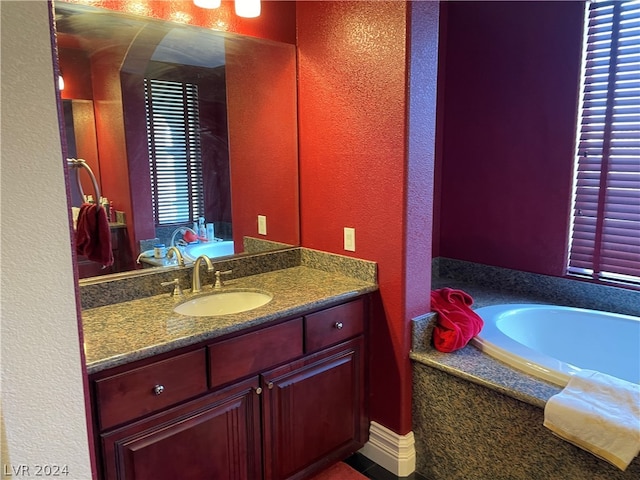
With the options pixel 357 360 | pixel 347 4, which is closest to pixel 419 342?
pixel 357 360

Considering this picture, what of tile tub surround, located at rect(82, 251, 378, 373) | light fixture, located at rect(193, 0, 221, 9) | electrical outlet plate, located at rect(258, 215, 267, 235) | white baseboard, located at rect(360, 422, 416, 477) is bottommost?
white baseboard, located at rect(360, 422, 416, 477)

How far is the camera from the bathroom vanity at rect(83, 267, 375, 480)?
141cm

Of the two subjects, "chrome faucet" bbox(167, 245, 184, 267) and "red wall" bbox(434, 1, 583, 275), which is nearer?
"chrome faucet" bbox(167, 245, 184, 267)

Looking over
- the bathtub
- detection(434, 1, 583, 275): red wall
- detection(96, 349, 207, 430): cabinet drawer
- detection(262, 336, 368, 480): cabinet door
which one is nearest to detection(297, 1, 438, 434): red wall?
detection(262, 336, 368, 480): cabinet door

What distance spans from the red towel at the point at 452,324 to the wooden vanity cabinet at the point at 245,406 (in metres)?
0.36

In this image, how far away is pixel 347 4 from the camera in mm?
2043

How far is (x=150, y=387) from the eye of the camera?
1438mm

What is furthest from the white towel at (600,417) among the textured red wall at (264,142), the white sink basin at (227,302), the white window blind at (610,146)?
the textured red wall at (264,142)

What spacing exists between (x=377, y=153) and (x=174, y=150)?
0.92m

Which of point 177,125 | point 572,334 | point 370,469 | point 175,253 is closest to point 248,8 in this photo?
point 177,125

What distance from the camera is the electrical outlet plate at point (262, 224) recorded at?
2428 millimetres

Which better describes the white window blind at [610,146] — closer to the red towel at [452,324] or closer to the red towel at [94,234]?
the red towel at [452,324]

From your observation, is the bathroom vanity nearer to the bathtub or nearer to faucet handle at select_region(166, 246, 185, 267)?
faucet handle at select_region(166, 246, 185, 267)

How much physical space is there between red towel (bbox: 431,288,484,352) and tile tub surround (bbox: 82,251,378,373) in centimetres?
36
